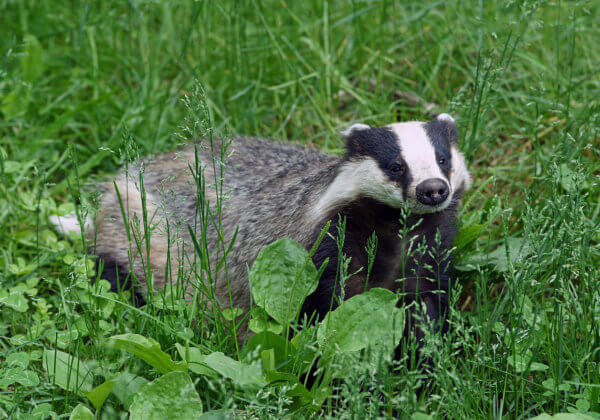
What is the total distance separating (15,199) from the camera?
12.4ft

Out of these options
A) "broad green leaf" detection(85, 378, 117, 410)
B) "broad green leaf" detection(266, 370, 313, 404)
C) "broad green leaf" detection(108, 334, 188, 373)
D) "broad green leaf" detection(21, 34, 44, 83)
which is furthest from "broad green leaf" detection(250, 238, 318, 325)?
"broad green leaf" detection(21, 34, 44, 83)

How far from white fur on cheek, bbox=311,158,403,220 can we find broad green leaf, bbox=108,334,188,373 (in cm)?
90

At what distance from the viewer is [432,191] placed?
2.64m

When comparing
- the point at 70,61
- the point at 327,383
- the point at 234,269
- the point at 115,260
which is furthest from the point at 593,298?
the point at 70,61

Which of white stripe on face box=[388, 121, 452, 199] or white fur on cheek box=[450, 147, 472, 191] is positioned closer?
white stripe on face box=[388, 121, 452, 199]

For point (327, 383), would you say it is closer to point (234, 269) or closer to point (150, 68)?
point (234, 269)

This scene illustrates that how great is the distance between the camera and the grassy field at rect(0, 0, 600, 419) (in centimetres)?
252

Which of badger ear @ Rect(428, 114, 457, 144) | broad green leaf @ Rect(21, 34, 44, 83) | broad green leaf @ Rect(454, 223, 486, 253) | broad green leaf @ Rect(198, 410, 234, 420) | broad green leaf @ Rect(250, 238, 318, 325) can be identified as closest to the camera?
broad green leaf @ Rect(198, 410, 234, 420)

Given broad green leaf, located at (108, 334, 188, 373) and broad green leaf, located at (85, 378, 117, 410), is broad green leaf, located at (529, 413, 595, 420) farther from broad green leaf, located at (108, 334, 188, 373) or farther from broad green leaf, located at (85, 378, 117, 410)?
broad green leaf, located at (85, 378, 117, 410)

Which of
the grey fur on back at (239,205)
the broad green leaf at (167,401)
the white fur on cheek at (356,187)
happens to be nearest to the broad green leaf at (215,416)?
the broad green leaf at (167,401)

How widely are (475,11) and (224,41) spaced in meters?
1.72

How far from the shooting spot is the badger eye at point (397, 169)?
2.75 metres

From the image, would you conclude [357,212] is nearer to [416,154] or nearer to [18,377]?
[416,154]

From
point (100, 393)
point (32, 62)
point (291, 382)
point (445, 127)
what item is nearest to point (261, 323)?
point (291, 382)
